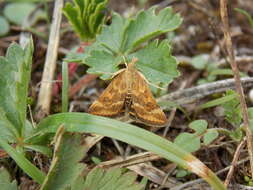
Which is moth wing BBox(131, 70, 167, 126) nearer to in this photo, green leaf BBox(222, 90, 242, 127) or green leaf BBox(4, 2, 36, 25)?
green leaf BBox(222, 90, 242, 127)

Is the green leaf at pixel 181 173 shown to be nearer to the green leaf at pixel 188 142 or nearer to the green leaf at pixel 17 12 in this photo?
the green leaf at pixel 188 142

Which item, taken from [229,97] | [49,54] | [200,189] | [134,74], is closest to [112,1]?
[49,54]

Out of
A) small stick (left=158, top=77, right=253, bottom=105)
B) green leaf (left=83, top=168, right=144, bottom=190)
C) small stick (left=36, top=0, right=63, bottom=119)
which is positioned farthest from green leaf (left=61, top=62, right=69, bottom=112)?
small stick (left=158, top=77, right=253, bottom=105)

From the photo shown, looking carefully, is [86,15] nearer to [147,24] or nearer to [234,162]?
[147,24]

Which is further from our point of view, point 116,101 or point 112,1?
point 112,1

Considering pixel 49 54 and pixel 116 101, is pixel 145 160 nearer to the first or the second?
pixel 116 101

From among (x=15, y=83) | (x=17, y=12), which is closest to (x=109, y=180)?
(x=15, y=83)
